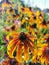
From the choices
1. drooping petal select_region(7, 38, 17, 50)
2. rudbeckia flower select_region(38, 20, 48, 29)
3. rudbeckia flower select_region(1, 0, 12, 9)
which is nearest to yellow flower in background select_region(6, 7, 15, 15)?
rudbeckia flower select_region(1, 0, 12, 9)

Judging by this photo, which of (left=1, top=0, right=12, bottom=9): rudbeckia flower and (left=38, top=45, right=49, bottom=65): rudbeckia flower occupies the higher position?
(left=1, top=0, right=12, bottom=9): rudbeckia flower

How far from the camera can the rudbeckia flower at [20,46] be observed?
808mm

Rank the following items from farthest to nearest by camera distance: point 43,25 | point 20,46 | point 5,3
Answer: point 5,3, point 43,25, point 20,46

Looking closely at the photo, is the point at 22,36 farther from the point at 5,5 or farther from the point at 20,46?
the point at 5,5

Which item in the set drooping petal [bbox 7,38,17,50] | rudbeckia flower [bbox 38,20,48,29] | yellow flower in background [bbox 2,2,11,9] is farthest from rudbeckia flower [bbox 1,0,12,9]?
drooping petal [bbox 7,38,17,50]

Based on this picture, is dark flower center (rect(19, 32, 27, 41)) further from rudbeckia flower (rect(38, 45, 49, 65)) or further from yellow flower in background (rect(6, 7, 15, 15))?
yellow flower in background (rect(6, 7, 15, 15))

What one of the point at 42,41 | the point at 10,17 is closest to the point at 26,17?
the point at 10,17

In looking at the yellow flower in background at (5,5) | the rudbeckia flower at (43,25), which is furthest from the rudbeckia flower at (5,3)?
the rudbeckia flower at (43,25)

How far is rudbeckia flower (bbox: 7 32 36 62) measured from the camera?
2.65ft

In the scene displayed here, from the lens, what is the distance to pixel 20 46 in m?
0.81

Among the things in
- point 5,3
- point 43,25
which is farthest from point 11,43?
A: point 5,3

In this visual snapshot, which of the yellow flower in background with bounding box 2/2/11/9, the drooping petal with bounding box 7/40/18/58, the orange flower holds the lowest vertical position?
the orange flower

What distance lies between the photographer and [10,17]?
1034 millimetres

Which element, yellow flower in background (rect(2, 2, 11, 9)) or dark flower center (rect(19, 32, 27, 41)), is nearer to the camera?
dark flower center (rect(19, 32, 27, 41))
